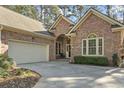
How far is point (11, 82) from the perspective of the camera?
966 cm

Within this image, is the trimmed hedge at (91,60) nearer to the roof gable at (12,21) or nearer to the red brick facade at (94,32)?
the red brick facade at (94,32)

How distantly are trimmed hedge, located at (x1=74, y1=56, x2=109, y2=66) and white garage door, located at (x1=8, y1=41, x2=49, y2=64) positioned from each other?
14.4ft

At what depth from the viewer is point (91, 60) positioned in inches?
787

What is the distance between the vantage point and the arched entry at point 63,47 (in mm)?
30319

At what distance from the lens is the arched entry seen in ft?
99.5

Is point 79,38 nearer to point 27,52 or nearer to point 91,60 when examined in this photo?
point 91,60

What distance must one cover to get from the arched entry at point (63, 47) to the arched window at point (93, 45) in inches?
364

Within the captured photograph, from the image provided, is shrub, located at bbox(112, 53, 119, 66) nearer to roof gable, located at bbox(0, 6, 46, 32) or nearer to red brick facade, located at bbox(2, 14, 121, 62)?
red brick facade, located at bbox(2, 14, 121, 62)

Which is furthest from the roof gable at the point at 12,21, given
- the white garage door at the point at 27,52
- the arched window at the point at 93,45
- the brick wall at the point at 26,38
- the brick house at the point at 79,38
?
the arched window at the point at 93,45

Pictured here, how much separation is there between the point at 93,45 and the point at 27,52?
6.43m
